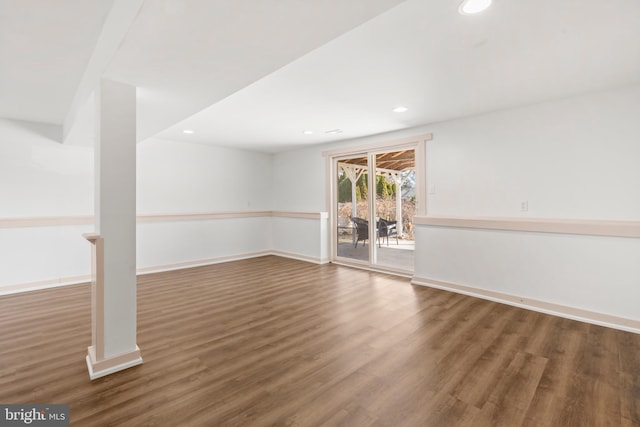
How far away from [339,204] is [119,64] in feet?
14.2

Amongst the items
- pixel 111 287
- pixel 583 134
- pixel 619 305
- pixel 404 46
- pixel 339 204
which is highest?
pixel 404 46

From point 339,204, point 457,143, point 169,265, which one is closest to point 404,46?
point 457,143

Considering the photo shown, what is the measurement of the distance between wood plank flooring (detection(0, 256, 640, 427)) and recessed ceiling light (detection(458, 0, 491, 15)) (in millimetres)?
2308

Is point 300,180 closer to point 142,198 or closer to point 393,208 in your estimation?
point 393,208

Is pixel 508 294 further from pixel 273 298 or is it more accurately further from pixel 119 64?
pixel 119 64

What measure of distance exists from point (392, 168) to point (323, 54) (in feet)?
10.2

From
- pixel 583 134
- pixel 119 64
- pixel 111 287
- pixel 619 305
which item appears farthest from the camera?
pixel 583 134

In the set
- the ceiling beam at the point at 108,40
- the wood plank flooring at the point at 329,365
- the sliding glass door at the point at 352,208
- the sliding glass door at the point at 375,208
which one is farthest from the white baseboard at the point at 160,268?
the ceiling beam at the point at 108,40

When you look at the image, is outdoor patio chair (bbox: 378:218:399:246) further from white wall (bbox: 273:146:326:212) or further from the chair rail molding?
white wall (bbox: 273:146:326:212)

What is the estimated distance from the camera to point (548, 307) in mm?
3152

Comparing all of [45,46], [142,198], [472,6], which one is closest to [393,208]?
[472,6]

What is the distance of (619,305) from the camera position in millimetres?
2789

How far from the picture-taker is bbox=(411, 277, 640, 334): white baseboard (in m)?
2.75

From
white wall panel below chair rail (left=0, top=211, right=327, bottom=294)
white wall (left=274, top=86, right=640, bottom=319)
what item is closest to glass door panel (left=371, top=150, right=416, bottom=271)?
white wall (left=274, top=86, right=640, bottom=319)
